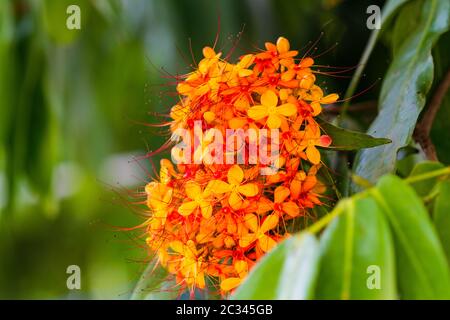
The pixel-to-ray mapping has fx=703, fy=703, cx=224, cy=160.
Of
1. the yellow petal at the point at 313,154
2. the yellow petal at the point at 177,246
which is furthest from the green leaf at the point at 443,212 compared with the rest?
the yellow petal at the point at 177,246

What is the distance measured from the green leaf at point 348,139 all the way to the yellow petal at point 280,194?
0.07 meters

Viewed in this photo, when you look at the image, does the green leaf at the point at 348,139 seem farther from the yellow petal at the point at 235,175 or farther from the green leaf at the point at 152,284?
the green leaf at the point at 152,284

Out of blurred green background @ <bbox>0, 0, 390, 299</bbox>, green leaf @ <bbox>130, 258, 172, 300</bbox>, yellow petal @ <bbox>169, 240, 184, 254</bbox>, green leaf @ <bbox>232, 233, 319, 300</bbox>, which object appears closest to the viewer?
green leaf @ <bbox>232, 233, 319, 300</bbox>

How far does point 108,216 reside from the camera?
5.51 ft

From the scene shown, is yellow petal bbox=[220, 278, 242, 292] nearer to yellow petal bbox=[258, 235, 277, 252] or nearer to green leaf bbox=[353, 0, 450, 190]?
yellow petal bbox=[258, 235, 277, 252]

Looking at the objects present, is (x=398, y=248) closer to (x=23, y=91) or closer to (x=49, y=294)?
(x=23, y=91)

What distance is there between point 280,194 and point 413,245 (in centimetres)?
20

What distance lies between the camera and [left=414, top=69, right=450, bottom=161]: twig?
854 mm

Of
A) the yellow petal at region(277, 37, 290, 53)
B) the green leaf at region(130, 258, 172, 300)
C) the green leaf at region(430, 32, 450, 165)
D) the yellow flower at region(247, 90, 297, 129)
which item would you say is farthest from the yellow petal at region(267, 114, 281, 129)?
the green leaf at region(430, 32, 450, 165)

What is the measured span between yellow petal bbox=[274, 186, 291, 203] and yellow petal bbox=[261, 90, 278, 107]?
80 millimetres

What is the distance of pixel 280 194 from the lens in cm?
67

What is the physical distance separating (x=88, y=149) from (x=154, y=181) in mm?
984

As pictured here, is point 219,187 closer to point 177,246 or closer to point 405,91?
point 177,246

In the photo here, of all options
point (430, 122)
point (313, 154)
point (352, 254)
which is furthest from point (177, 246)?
point (430, 122)
